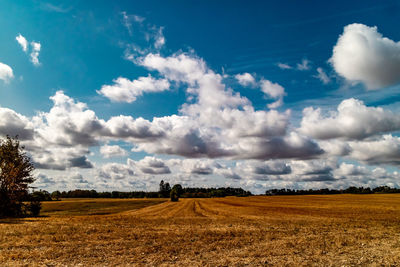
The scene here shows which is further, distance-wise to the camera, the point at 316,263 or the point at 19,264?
the point at 316,263

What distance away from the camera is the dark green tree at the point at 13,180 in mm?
39031

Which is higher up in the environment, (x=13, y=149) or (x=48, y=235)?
(x=13, y=149)

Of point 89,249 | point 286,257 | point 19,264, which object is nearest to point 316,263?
point 286,257

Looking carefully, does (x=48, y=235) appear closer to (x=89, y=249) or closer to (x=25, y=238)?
(x=25, y=238)

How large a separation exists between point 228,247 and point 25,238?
1325cm

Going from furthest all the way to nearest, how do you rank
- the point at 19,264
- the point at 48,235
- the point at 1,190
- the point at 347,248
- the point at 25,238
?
the point at 1,190 → the point at 48,235 → the point at 25,238 → the point at 347,248 → the point at 19,264

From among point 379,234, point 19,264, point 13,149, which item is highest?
point 13,149

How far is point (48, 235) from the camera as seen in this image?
18.4 m

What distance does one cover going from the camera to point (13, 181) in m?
40.6

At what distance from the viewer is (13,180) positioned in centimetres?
4066

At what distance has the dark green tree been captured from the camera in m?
39.0

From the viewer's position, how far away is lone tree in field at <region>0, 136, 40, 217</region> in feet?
128

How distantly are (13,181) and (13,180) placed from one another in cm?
16

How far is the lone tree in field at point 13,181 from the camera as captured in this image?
3906 cm
